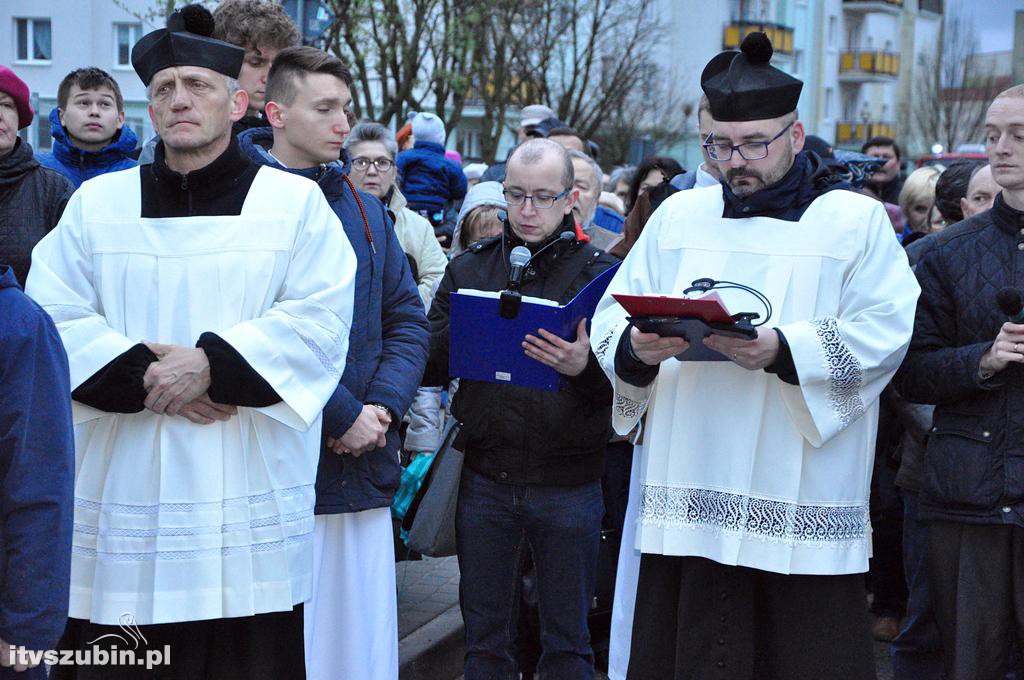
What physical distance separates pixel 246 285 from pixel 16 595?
1150 millimetres

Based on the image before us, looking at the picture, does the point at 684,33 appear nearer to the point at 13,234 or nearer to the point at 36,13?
the point at 36,13

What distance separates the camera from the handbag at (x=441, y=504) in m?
5.00

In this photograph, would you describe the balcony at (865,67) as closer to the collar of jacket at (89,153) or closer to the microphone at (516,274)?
the collar of jacket at (89,153)

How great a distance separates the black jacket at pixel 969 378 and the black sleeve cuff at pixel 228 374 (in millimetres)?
2395

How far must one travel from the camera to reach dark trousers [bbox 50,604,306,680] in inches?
147

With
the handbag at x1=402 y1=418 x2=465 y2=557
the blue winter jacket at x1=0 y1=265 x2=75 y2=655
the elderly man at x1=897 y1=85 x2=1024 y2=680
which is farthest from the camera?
the handbag at x1=402 y1=418 x2=465 y2=557

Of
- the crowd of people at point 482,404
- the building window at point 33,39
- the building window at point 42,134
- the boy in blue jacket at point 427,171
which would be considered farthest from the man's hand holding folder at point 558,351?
the building window at point 33,39

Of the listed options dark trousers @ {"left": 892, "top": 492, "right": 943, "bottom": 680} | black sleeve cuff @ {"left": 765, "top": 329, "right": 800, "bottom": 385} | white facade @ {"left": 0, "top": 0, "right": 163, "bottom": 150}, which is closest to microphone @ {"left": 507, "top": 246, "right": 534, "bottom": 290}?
black sleeve cuff @ {"left": 765, "top": 329, "right": 800, "bottom": 385}

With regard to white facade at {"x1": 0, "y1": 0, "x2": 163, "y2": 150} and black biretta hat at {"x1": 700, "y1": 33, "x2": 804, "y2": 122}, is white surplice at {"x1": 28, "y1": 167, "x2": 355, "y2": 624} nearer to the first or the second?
black biretta hat at {"x1": 700, "y1": 33, "x2": 804, "y2": 122}

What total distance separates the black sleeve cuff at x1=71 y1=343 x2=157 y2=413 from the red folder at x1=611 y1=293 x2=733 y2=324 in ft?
4.46

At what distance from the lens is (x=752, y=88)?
4168 millimetres

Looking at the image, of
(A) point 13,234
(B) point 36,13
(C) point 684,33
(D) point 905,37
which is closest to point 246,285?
(A) point 13,234

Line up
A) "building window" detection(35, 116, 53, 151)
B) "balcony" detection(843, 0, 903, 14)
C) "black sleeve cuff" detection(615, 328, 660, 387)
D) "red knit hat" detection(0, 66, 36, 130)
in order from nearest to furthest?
"black sleeve cuff" detection(615, 328, 660, 387) < "red knit hat" detection(0, 66, 36, 130) < "building window" detection(35, 116, 53, 151) < "balcony" detection(843, 0, 903, 14)

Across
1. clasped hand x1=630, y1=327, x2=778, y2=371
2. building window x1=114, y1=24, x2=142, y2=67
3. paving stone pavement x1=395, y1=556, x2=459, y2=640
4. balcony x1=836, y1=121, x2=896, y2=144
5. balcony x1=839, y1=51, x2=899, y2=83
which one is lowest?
paving stone pavement x1=395, y1=556, x2=459, y2=640
